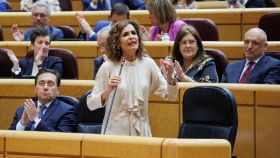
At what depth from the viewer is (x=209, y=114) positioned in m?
3.96

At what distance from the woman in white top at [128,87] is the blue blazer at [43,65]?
4.79ft

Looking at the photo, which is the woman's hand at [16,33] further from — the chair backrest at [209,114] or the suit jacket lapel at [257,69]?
the chair backrest at [209,114]

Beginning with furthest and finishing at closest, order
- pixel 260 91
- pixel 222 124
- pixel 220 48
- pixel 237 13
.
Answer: pixel 237 13 < pixel 220 48 < pixel 260 91 < pixel 222 124

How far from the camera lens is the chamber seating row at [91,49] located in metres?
5.46

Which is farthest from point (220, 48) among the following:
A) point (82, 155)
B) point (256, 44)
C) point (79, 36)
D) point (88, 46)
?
point (82, 155)

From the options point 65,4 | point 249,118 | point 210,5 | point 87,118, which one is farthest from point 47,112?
point 65,4

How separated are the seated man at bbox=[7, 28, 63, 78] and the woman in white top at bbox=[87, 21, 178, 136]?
1.49 m

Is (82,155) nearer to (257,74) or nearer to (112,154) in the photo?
(112,154)

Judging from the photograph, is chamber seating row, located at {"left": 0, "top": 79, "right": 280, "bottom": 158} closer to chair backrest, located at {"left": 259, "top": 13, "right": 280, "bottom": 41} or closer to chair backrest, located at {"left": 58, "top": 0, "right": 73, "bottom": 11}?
chair backrest, located at {"left": 259, "top": 13, "right": 280, "bottom": 41}

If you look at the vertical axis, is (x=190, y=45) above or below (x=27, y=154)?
above

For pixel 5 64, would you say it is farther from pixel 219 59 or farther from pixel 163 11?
pixel 219 59

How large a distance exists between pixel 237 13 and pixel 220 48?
0.97 m

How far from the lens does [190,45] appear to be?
4.73 m

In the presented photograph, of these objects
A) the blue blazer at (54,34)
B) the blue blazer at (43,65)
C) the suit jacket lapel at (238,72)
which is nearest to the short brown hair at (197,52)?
the suit jacket lapel at (238,72)
